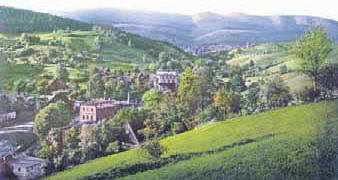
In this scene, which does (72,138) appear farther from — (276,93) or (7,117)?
(276,93)

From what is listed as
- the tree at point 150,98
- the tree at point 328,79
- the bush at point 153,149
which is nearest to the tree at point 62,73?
the tree at point 150,98

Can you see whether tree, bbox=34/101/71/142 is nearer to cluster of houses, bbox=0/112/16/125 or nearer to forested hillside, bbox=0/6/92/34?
cluster of houses, bbox=0/112/16/125

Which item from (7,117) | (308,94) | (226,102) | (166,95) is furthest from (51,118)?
(308,94)

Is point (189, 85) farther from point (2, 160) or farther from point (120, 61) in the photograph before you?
point (2, 160)

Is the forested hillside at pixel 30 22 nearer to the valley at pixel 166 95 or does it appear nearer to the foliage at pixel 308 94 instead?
the valley at pixel 166 95

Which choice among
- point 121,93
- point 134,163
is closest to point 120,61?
point 121,93
